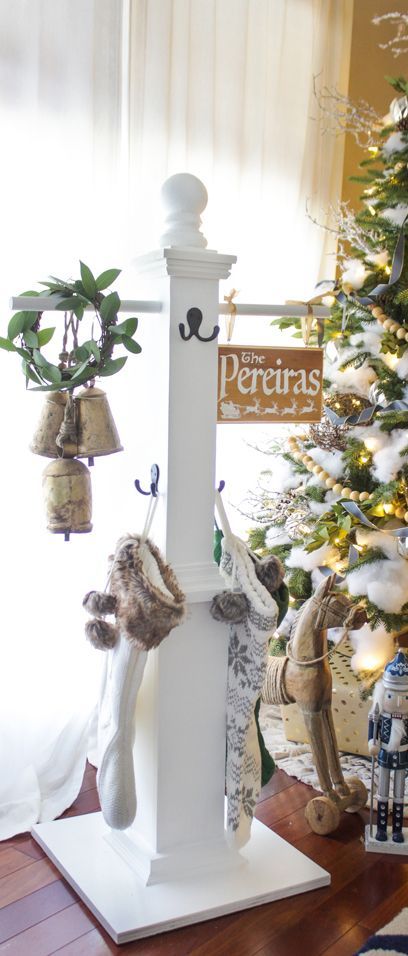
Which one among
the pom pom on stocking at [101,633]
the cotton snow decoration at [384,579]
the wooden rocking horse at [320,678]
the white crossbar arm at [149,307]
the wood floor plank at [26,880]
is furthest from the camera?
the cotton snow decoration at [384,579]

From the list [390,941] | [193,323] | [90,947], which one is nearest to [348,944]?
[390,941]

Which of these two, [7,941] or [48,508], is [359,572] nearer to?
[48,508]

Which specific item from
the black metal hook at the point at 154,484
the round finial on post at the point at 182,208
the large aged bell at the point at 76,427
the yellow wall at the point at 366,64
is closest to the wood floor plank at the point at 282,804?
the black metal hook at the point at 154,484

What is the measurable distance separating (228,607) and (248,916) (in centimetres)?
61

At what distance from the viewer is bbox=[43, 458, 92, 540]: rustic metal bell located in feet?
5.38

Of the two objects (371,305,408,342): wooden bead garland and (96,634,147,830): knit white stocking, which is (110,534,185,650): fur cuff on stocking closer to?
(96,634,147,830): knit white stocking

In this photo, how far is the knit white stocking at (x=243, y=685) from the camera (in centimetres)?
179

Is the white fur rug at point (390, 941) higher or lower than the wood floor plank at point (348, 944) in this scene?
higher

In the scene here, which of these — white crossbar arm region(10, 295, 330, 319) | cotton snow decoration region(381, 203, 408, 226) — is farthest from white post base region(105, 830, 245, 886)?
cotton snow decoration region(381, 203, 408, 226)

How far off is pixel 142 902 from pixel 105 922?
0.26 feet

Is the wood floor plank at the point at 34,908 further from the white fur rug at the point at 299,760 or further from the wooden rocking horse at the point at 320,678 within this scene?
the white fur rug at the point at 299,760

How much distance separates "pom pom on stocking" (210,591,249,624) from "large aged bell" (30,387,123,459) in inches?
14.4

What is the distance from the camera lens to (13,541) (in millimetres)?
2242

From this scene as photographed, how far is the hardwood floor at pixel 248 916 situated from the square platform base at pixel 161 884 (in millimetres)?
22
